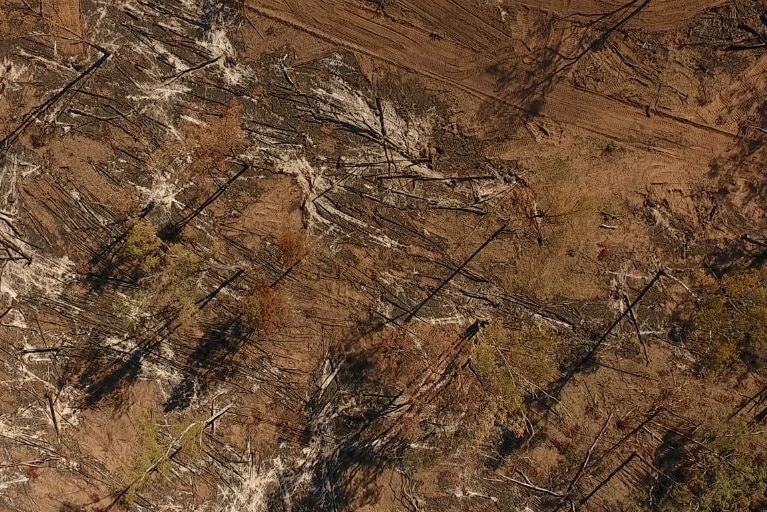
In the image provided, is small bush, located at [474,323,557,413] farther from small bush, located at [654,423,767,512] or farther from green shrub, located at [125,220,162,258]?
green shrub, located at [125,220,162,258]

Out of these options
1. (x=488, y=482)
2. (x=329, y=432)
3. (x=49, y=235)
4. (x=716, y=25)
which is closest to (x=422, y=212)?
(x=329, y=432)

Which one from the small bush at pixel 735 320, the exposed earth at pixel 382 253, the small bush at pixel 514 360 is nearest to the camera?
the small bush at pixel 735 320

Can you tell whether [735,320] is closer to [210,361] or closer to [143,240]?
[210,361]

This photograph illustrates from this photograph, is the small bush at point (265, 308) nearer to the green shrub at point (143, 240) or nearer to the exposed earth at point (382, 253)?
the exposed earth at point (382, 253)

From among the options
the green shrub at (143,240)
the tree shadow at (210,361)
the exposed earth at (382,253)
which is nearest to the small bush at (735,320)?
the exposed earth at (382,253)

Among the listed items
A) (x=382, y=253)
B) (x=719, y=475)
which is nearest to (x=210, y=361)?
(x=382, y=253)

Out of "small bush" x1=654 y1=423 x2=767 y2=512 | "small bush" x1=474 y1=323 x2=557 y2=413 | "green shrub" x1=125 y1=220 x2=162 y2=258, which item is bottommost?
"small bush" x1=654 y1=423 x2=767 y2=512

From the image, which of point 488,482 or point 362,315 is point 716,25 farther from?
point 488,482

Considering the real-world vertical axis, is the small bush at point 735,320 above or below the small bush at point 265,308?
above

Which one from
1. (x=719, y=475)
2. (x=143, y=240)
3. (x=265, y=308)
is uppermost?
(x=143, y=240)

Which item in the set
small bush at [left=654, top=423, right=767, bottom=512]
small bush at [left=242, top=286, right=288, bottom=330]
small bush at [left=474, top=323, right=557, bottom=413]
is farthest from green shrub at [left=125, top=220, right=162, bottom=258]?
small bush at [left=654, top=423, right=767, bottom=512]

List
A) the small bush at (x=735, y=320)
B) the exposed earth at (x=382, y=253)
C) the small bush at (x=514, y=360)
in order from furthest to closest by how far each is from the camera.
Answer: the small bush at (x=514, y=360), the exposed earth at (x=382, y=253), the small bush at (x=735, y=320)

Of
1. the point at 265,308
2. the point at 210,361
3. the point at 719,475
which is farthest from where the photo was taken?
the point at 210,361

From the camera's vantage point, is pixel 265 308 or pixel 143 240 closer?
pixel 143 240
